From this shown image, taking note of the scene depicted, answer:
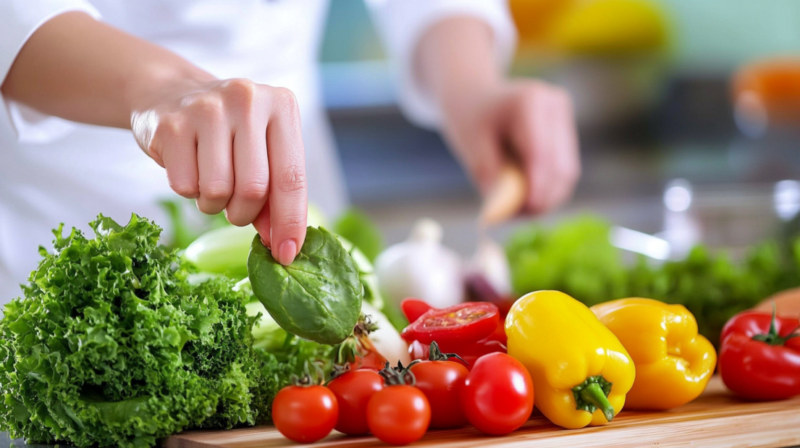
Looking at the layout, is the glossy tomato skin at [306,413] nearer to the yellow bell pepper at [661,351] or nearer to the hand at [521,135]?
the yellow bell pepper at [661,351]

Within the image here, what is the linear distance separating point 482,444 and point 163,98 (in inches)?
18.0

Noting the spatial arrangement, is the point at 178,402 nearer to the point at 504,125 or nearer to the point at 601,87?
the point at 504,125

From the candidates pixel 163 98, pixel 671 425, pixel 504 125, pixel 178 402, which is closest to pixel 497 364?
pixel 671 425

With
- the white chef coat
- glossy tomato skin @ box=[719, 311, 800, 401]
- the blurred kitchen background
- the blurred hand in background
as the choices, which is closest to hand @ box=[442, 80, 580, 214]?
the blurred hand in background

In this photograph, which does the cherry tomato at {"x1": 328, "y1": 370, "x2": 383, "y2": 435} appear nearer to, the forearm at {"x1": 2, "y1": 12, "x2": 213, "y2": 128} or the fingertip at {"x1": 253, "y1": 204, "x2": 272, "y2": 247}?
the fingertip at {"x1": 253, "y1": 204, "x2": 272, "y2": 247}

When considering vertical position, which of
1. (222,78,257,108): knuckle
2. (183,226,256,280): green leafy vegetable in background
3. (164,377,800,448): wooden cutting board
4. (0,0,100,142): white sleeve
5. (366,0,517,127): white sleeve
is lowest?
(164,377,800,448): wooden cutting board

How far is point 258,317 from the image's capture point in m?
0.82

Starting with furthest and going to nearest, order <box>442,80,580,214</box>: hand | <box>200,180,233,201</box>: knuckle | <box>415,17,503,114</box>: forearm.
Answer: <box>415,17,503,114</box>: forearm
<box>442,80,580,214</box>: hand
<box>200,180,233,201</box>: knuckle

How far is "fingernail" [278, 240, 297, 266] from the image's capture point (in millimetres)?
739

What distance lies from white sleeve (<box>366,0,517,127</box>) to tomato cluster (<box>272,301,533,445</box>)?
4.31 feet

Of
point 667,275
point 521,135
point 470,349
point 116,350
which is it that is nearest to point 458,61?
point 521,135

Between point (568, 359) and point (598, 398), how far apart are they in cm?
5

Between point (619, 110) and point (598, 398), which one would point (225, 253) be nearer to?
point (598, 398)

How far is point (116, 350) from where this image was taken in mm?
699
